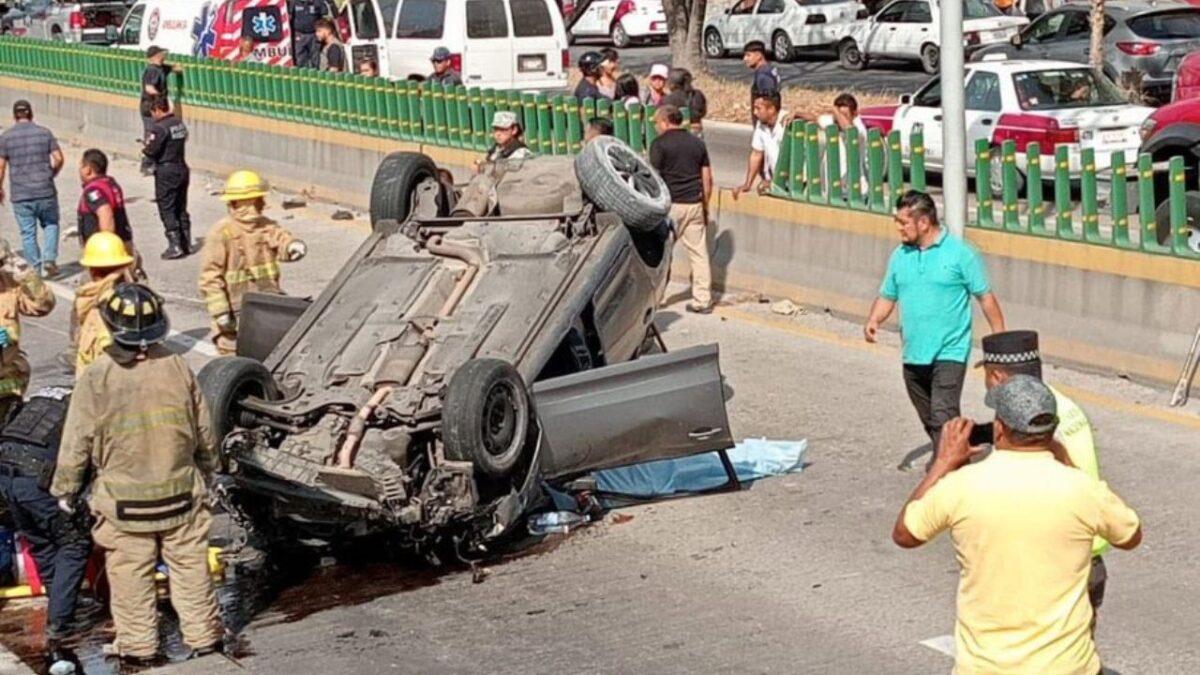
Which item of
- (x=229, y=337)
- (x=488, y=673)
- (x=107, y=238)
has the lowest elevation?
(x=488, y=673)

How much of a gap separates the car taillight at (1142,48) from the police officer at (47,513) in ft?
75.2

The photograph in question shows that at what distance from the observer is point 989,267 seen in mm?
13898

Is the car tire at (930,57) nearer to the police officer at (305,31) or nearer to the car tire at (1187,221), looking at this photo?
the police officer at (305,31)

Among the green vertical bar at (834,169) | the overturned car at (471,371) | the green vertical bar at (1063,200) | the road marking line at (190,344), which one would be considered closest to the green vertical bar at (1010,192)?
the green vertical bar at (1063,200)

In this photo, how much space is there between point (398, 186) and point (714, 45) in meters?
31.8

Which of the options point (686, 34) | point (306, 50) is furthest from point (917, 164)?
point (686, 34)

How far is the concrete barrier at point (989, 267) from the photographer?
1259cm

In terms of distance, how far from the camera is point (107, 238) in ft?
35.5

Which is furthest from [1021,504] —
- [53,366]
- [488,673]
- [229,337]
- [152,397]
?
[53,366]

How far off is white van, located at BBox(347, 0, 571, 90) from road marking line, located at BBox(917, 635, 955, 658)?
815 inches

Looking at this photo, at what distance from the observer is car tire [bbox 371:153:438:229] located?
12.0 meters

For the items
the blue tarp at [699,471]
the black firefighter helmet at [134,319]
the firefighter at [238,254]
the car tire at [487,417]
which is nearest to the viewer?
the black firefighter helmet at [134,319]

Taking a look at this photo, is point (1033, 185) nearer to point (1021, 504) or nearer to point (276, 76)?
point (1021, 504)

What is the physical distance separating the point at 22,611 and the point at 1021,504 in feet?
18.3
